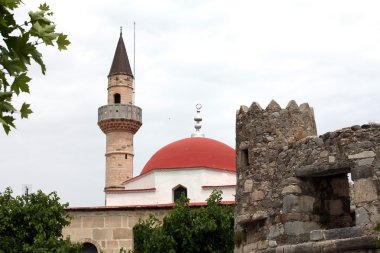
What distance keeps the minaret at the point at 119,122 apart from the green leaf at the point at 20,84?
29358 mm

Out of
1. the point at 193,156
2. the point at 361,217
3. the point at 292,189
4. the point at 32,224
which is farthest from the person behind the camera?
the point at 193,156

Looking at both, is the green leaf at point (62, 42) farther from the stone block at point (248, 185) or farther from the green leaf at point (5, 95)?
the stone block at point (248, 185)

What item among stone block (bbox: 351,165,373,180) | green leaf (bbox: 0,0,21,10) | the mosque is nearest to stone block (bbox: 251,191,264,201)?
stone block (bbox: 351,165,373,180)

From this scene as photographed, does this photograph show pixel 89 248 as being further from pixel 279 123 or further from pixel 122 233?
pixel 279 123

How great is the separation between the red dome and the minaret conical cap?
29.6 feet

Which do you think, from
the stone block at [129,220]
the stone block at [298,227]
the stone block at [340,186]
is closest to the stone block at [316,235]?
the stone block at [298,227]

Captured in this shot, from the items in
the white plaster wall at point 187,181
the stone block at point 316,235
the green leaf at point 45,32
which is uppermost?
the white plaster wall at point 187,181

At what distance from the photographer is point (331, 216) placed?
9906 millimetres

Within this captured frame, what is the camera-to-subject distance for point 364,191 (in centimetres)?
879

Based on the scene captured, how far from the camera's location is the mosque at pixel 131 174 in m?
22.2

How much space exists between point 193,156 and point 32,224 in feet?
35.8

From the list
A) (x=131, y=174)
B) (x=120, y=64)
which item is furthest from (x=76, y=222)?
(x=120, y=64)

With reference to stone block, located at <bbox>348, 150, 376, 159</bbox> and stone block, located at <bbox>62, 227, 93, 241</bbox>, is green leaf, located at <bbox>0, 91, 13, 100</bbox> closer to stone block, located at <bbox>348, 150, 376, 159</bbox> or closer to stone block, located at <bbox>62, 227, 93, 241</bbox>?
stone block, located at <bbox>348, 150, 376, 159</bbox>

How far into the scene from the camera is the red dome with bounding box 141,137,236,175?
92.4ft
